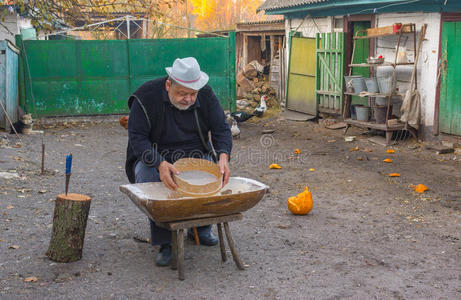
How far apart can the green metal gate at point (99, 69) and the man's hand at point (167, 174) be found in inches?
398

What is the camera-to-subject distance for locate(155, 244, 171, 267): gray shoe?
4555 mm

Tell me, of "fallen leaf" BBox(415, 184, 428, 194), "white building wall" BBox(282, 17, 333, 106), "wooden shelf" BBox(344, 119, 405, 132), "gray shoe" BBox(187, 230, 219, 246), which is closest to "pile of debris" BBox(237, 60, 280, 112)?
"white building wall" BBox(282, 17, 333, 106)

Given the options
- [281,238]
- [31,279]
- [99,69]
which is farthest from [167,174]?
[99,69]

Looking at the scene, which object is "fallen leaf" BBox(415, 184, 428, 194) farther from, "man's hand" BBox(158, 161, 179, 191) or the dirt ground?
"man's hand" BBox(158, 161, 179, 191)

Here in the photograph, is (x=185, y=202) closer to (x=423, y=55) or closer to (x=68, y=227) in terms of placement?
(x=68, y=227)

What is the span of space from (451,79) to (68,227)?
7.72m

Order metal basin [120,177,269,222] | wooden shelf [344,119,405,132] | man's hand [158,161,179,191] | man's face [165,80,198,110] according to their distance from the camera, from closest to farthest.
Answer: metal basin [120,177,269,222] < man's hand [158,161,179,191] < man's face [165,80,198,110] < wooden shelf [344,119,405,132]

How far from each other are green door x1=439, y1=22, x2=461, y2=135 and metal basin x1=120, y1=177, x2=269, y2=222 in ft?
21.4

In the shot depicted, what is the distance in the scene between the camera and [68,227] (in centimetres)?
454

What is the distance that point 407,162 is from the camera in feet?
30.1

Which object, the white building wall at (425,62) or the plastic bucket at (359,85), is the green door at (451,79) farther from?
the plastic bucket at (359,85)

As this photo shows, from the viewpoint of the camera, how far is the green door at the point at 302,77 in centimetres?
1434

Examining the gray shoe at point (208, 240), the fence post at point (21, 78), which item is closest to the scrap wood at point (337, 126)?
the fence post at point (21, 78)

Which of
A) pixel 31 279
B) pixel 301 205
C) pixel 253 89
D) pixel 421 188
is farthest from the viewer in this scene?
pixel 253 89
